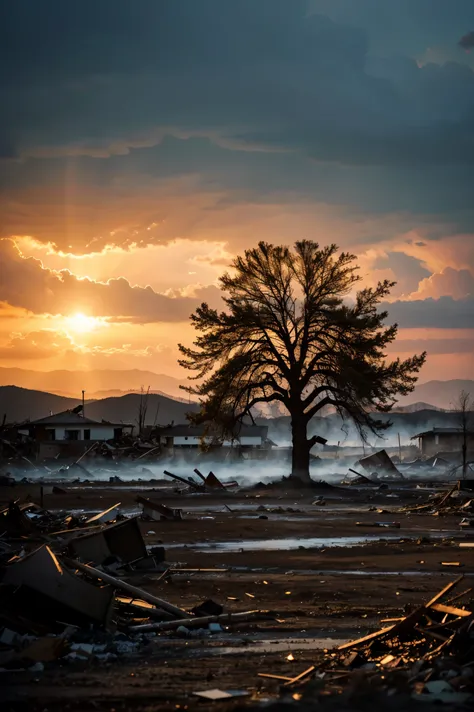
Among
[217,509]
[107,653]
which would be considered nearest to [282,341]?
[217,509]

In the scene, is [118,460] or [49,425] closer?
[118,460]

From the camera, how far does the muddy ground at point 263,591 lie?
27.0 feet

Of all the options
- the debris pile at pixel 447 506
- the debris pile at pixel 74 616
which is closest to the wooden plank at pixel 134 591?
the debris pile at pixel 74 616

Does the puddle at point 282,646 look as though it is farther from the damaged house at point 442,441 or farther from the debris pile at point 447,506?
the damaged house at point 442,441

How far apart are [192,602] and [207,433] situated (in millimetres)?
41019

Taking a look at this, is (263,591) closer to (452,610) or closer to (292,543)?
(452,610)

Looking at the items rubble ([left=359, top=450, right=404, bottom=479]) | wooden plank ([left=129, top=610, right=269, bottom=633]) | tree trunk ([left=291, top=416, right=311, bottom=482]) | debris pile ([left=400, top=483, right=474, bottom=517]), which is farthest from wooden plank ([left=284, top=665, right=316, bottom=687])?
rubble ([left=359, top=450, right=404, bottom=479])

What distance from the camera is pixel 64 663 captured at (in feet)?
29.9

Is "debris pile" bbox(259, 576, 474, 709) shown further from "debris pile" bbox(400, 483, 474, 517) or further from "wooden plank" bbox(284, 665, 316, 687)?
"debris pile" bbox(400, 483, 474, 517)

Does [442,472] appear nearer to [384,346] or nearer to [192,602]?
[384,346]

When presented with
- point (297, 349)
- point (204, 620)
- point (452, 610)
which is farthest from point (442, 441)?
point (452, 610)

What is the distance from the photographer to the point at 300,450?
53.0 m

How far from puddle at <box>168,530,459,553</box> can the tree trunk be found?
93.7 feet

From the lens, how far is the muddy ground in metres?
8.24
